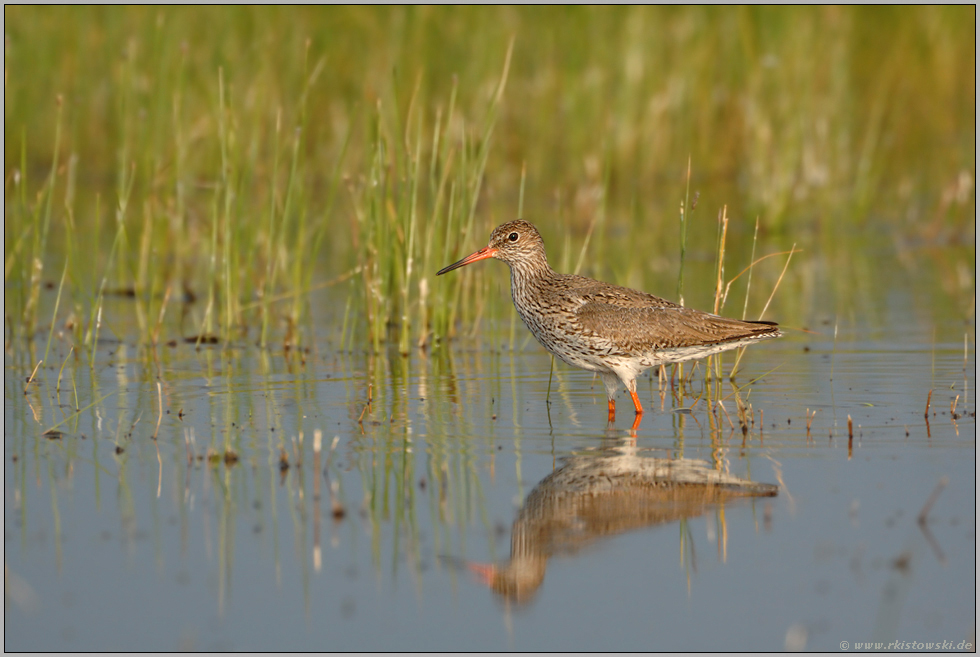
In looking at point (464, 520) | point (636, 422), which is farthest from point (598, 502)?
point (636, 422)

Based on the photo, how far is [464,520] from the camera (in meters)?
5.62

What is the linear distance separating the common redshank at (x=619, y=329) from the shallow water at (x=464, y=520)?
1.13ft

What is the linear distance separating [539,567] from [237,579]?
1246mm

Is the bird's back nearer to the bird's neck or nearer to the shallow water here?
the bird's neck

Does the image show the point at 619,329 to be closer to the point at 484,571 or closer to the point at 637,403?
the point at 637,403

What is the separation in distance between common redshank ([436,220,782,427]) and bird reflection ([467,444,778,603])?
1130 mm

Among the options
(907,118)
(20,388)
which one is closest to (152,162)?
(20,388)

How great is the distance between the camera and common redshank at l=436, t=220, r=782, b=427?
772 cm

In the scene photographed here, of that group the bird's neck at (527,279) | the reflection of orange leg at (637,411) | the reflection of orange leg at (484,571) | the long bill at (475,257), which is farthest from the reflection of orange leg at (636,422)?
the reflection of orange leg at (484,571)

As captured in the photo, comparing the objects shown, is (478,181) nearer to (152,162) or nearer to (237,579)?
(152,162)

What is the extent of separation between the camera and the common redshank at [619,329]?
7.72 meters

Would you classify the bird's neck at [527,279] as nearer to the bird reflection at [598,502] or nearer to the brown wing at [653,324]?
the brown wing at [653,324]

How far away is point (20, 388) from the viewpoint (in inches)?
332

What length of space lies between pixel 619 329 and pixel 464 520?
2.53 metres
